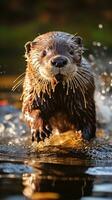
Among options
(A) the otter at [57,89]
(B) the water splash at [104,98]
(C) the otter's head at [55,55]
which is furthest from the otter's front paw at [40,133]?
(B) the water splash at [104,98]

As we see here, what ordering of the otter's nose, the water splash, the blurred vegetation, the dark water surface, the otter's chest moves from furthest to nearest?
the blurred vegetation, the water splash, the otter's chest, the otter's nose, the dark water surface

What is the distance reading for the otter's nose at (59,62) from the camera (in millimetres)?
6363

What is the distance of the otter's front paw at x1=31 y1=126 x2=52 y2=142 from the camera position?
7.40 m

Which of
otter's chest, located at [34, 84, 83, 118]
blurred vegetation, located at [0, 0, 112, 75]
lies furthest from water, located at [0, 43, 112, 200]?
blurred vegetation, located at [0, 0, 112, 75]

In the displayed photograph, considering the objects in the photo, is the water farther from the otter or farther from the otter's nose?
the otter's nose

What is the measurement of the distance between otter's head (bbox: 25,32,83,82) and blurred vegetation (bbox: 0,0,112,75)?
1043 cm

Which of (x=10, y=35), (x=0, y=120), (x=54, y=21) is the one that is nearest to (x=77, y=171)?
(x=0, y=120)

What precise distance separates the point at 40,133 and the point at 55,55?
3.28ft

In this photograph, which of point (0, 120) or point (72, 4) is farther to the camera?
point (72, 4)

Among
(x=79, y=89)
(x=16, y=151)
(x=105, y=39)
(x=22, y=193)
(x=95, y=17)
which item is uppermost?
(x=95, y=17)

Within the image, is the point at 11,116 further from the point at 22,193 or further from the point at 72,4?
the point at 72,4

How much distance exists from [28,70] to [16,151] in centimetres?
74

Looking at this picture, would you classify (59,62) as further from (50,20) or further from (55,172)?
(50,20)

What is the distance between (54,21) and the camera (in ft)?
77.7
